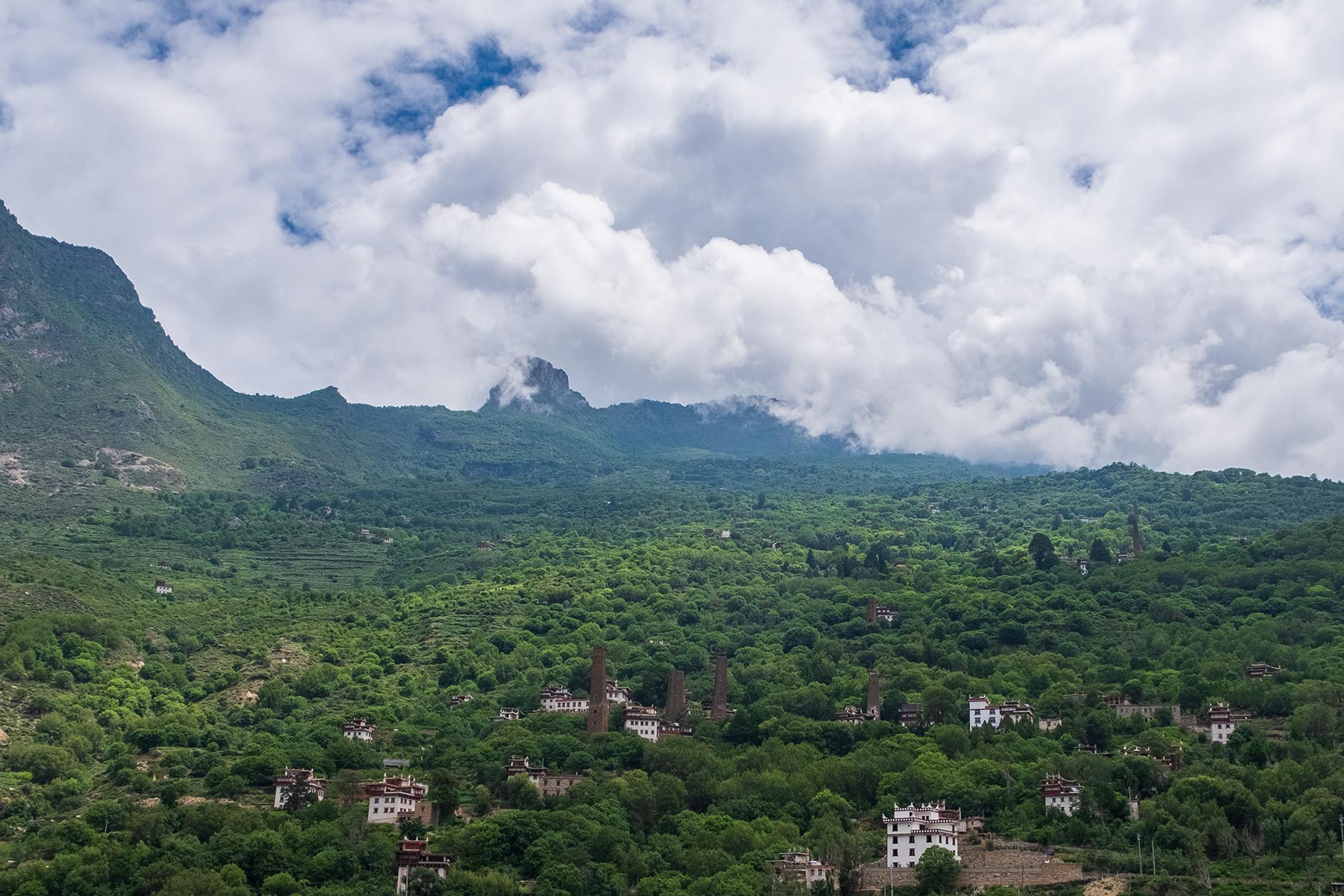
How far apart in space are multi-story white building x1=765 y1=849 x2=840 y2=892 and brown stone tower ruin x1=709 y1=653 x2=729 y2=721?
27.9 m

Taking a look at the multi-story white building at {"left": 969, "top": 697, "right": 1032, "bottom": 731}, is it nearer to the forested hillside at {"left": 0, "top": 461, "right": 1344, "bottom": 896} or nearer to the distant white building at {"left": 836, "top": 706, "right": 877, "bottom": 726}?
the forested hillside at {"left": 0, "top": 461, "right": 1344, "bottom": 896}

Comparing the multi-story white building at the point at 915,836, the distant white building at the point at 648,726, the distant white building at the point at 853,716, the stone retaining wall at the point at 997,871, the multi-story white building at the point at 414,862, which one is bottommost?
the multi-story white building at the point at 414,862

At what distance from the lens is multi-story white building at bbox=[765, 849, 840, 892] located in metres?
69.2

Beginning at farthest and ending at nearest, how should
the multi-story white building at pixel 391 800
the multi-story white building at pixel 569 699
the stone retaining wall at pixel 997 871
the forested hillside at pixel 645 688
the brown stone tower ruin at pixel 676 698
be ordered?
the multi-story white building at pixel 569 699 < the brown stone tower ruin at pixel 676 698 < the multi-story white building at pixel 391 800 < the forested hillside at pixel 645 688 < the stone retaining wall at pixel 997 871

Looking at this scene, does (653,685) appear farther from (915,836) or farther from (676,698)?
(915,836)

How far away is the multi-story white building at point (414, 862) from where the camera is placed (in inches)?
2783

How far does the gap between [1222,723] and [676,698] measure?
33033 millimetres

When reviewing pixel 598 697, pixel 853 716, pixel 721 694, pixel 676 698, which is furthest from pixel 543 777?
pixel 853 716

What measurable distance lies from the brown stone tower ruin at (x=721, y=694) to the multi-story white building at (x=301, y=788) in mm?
27252

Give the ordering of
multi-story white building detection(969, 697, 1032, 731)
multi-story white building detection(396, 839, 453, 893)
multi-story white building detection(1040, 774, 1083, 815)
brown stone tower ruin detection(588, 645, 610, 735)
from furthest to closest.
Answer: brown stone tower ruin detection(588, 645, 610, 735), multi-story white building detection(969, 697, 1032, 731), multi-story white building detection(1040, 774, 1083, 815), multi-story white building detection(396, 839, 453, 893)

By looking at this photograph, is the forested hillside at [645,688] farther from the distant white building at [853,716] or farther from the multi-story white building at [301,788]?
the distant white building at [853,716]

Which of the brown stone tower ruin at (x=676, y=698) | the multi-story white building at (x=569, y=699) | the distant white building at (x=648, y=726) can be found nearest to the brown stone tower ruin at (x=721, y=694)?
the brown stone tower ruin at (x=676, y=698)

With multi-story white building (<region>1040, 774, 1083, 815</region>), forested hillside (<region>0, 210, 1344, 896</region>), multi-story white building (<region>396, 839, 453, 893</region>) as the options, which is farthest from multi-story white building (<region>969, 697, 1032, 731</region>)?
multi-story white building (<region>396, 839, 453, 893</region>)

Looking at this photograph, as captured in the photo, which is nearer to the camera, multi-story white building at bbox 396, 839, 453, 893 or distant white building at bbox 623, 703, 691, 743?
multi-story white building at bbox 396, 839, 453, 893
